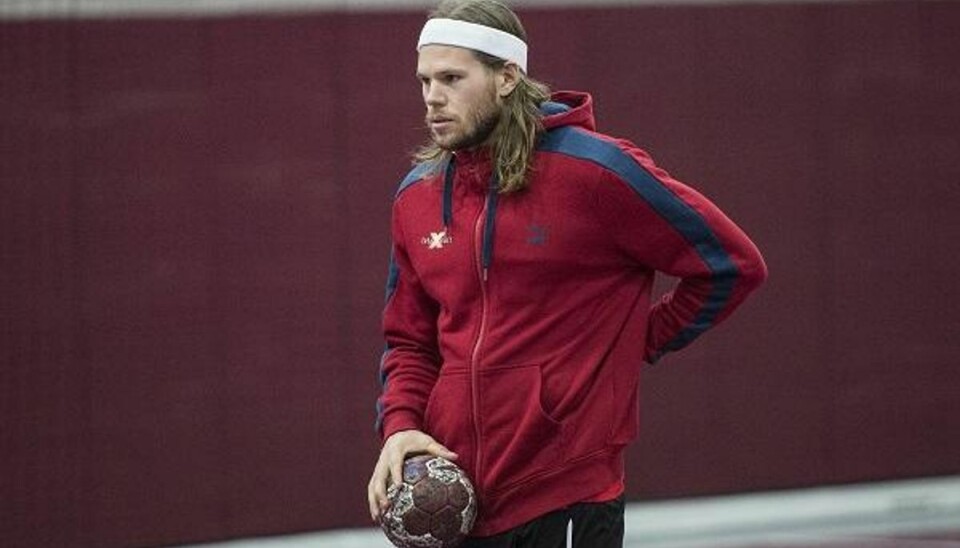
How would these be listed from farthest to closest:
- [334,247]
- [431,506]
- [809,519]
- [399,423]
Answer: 1. [809,519]
2. [334,247]
3. [399,423]
4. [431,506]

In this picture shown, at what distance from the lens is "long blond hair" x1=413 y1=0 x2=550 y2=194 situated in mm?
4438

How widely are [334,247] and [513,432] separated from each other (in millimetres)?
4233

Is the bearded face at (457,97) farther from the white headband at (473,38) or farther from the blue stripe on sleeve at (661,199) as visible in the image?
the blue stripe on sleeve at (661,199)

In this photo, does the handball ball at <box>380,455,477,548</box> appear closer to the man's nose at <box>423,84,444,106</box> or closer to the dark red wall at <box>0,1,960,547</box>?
the man's nose at <box>423,84,444,106</box>

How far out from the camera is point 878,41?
9688mm

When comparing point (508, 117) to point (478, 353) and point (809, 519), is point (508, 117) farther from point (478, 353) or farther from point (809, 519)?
point (809, 519)

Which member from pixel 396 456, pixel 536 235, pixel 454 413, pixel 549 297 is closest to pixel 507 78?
pixel 536 235

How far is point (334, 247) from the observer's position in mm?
8586

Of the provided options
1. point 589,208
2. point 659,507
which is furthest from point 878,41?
point 589,208

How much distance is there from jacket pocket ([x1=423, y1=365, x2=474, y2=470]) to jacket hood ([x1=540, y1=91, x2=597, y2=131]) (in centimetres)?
59

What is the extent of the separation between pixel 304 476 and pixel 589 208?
4420 millimetres

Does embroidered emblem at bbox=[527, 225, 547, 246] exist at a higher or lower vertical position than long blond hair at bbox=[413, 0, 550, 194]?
lower

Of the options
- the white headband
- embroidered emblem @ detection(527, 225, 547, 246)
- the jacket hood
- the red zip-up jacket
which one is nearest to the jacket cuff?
the red zip-up jacket

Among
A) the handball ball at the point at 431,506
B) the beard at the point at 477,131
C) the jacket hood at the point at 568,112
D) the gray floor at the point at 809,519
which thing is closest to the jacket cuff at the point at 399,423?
the handball ball at the point at 431,506
